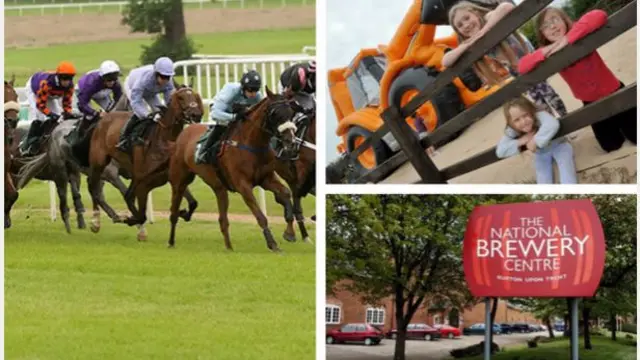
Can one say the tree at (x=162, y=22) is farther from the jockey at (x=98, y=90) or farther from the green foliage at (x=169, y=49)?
the jockey at (x=98, y=90)

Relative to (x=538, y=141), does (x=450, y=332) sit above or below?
below

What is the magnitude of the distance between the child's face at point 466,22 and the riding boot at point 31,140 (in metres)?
3.10

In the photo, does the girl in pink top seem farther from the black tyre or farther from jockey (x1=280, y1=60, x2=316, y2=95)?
jockey (x1=280, y1=60, x2=316, y2=95)

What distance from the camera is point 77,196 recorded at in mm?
9406

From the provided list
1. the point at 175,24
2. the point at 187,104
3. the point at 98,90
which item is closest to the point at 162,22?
the point at 175,24

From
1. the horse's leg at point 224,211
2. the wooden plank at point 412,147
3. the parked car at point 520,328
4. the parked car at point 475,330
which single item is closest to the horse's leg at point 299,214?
the horse's leg at point 224,211

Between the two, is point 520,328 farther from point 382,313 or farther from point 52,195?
point 52,195

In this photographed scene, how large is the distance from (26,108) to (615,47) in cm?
388

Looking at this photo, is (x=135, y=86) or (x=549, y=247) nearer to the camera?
(x=549, y=247)

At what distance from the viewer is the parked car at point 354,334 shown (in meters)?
7.97

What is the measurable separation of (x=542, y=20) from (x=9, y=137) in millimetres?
3521

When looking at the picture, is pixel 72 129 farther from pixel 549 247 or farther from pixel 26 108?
pixel 549 247

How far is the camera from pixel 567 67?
24.8ft

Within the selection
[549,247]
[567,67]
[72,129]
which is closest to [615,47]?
[567,67]
